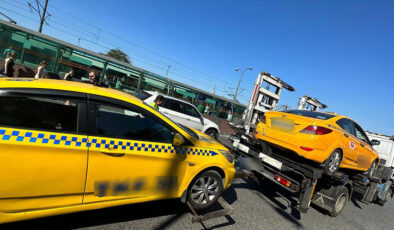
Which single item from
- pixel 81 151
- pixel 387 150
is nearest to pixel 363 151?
pixel 387 150

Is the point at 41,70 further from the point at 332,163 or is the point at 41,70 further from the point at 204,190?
the point at 332,163

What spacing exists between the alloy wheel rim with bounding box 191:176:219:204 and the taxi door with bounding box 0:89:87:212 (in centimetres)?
153

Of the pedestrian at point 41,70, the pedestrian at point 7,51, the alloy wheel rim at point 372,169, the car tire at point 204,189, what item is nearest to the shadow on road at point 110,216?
the car tire at point 204,189

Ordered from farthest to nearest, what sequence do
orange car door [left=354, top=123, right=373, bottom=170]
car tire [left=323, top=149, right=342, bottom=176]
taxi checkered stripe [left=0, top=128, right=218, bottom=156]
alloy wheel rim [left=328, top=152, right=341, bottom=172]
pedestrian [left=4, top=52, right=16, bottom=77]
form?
pedestrian [left=4, top=52, right=16, bottom=77] < orange car door [left=354, top=123, right=373, bottom=170] < alloy wheel rim [left=328, top=152, right=341, bottom=172] < car tire [left=323, top=149, right=342, bottom=176] < taxi checkered stripe [left=0, top=128, right=218, bottom=156]

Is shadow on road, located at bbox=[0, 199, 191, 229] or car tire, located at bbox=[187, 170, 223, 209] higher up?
car tire, located at bbox=[187, 170, 223, 209]

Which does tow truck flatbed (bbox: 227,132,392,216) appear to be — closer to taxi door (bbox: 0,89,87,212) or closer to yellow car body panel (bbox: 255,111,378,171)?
yellow car body panel (bbox: 255,111,378,171)

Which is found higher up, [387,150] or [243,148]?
[387,150]

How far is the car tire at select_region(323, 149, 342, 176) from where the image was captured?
12.7ft

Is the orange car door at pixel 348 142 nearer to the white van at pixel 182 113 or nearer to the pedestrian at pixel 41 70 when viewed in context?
the white van at pixel 182 113

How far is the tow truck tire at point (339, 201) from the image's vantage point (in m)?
4.27

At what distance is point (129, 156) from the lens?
7.49 ft

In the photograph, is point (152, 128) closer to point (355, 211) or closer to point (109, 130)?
point (109, 130)

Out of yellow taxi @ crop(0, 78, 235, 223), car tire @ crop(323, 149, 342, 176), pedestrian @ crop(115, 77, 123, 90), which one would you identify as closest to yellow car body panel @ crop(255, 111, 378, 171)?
car tire @ crop(323, 149, 342, 176)

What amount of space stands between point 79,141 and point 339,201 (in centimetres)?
544
